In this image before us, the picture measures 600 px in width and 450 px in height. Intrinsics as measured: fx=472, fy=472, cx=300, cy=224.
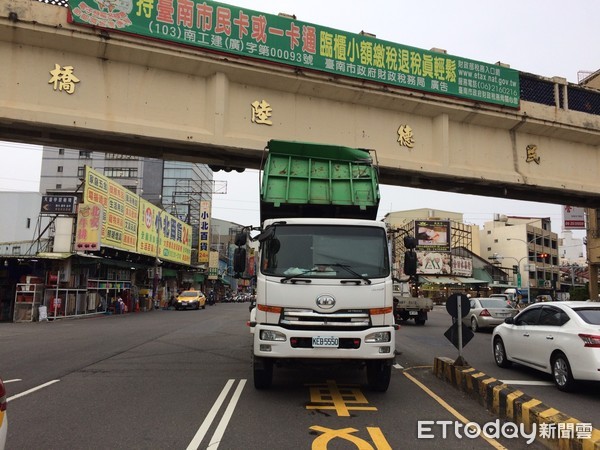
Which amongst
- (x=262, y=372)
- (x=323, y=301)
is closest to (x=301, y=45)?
(x=323, y=301)

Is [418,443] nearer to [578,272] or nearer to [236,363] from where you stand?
[236,363]

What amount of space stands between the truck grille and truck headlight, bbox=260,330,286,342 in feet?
0.47


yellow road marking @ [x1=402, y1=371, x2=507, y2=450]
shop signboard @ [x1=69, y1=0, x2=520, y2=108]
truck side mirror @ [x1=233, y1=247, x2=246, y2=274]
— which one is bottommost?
yellow road marking @ [x1=402, y1=371, x2=507, y2=450]

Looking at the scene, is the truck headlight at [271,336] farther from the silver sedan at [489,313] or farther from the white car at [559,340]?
the silver sedan at [489,313]

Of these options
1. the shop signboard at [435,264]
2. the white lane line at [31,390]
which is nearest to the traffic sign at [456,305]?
the white lane line at [31,390]

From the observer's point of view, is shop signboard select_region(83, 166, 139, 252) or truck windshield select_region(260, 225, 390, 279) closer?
truck windshield select_region(260, 225, 390, 279)

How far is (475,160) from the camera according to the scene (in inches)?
500

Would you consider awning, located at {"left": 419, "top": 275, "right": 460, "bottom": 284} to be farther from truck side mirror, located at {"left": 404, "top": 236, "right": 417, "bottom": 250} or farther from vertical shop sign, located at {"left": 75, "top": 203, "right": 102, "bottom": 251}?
truck side mirror, located at {"left": 404, "top": 236, "right": 417, "bottom": 250}

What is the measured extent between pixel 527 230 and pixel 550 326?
73464 millimetres

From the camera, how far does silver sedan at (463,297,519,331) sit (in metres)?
18.7

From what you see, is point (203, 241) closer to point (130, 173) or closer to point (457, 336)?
point (130, 173)

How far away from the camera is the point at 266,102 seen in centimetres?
1092

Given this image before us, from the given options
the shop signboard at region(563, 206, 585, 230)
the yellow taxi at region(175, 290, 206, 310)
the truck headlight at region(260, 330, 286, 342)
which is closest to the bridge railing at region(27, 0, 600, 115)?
the truck headlight at region(260, 330, 286, 342)

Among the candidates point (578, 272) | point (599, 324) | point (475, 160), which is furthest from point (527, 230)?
point (599, 324)
